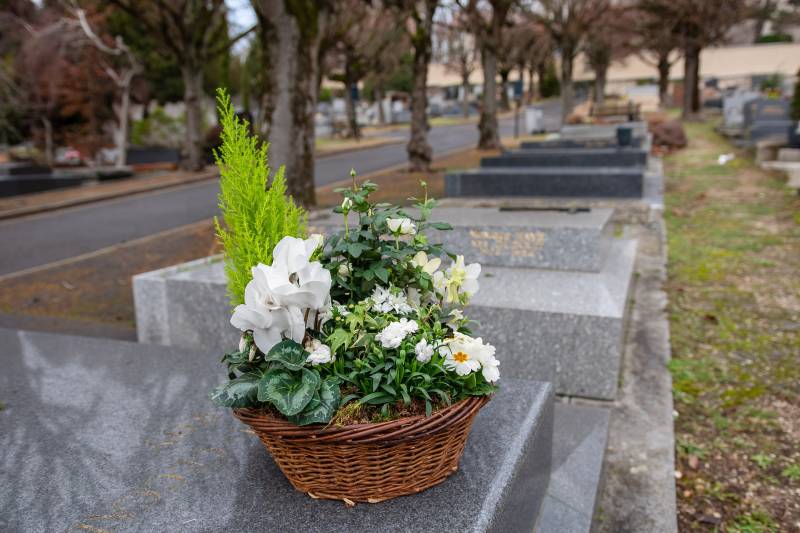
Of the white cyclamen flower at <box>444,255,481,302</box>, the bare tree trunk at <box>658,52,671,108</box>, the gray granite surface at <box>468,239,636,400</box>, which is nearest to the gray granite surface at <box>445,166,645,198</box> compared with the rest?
the gray granite surface at <box>468,239,636,400</box>

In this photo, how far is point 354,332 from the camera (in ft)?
6.90

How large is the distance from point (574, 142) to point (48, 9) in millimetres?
22186

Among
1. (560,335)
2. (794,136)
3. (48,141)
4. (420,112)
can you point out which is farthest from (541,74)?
(560,335)

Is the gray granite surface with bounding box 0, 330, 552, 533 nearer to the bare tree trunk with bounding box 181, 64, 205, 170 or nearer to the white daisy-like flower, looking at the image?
the white daisy-like flower

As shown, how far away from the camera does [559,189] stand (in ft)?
31.1

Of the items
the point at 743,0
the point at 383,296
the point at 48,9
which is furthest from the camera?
the point at 743,0

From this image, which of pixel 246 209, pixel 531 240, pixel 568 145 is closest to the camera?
pixel 246 209

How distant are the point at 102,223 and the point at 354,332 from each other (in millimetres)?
11783

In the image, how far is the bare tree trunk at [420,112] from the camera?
15617 millimetres

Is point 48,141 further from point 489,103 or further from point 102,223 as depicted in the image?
point 489,103

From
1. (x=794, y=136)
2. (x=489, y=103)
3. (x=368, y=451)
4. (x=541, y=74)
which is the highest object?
(x=541, y=74)

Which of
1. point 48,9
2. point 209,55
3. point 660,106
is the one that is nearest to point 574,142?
point 209,55

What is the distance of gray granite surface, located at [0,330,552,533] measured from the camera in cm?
214

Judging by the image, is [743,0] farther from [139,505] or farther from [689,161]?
[139,505]
